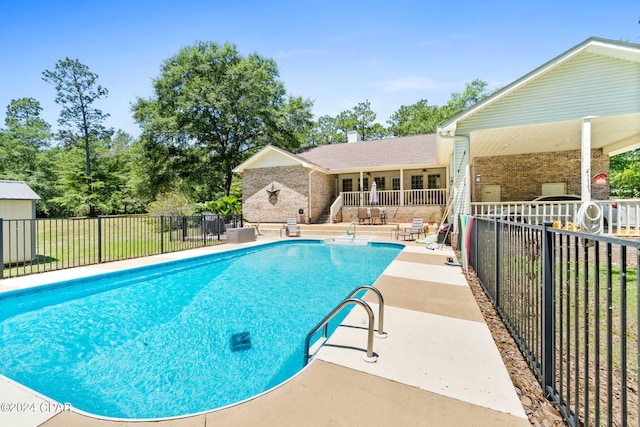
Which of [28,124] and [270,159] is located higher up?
[28,124]

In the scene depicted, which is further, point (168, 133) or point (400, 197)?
point (168, 133)

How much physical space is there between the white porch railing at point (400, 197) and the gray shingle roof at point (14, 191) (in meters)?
16.3

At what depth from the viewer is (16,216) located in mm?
8727

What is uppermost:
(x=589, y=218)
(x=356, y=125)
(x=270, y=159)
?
(x=356, y=125)

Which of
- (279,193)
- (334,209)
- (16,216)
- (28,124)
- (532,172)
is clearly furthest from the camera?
(28,124)

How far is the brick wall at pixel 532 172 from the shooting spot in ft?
51.6

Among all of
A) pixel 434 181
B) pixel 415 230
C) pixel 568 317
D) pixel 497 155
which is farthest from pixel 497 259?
pixel 434 181

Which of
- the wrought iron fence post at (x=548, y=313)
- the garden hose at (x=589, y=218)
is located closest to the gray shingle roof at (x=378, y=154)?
the garden hose at (x=589, y=218)

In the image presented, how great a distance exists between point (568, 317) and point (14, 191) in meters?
13.3

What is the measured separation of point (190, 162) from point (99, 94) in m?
15.2

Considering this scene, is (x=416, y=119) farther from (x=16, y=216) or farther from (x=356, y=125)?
→ (x=16, y=216)

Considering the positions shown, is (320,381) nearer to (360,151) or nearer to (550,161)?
(550,161)

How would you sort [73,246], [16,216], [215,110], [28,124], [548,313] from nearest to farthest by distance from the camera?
[548,313] → [16,216] → [73,246] → [215,110] → [28,124]

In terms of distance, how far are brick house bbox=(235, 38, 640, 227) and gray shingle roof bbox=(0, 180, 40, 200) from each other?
1291 centimetres
